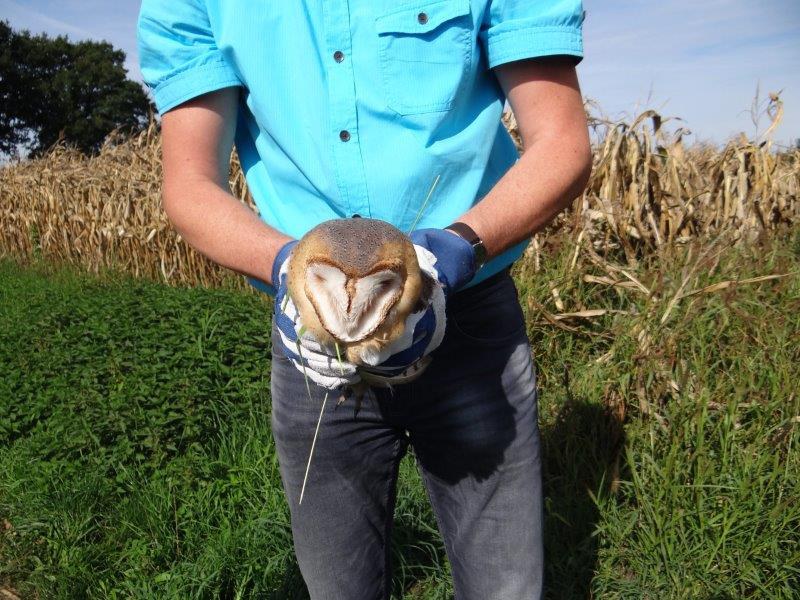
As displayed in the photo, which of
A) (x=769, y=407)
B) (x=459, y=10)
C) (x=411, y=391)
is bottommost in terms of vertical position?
(x=769, y=407)

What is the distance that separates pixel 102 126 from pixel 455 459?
49903mm

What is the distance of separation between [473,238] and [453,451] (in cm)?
59

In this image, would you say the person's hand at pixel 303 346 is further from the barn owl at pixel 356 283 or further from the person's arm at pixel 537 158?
the person's arm at pixel 537 158

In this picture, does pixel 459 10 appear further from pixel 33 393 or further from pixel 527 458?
pixel 33 393

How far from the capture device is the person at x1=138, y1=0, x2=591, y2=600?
1543 millimetres

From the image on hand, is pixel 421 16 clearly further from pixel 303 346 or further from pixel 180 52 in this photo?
pixel 303 346

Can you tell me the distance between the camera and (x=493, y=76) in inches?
65.7

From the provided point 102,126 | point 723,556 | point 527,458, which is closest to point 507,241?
point 527,458

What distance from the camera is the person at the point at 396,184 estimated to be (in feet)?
5.06

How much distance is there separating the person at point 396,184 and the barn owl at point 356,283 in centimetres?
18

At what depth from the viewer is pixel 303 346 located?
134cm

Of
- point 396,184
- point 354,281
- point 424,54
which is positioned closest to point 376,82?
point 424,54

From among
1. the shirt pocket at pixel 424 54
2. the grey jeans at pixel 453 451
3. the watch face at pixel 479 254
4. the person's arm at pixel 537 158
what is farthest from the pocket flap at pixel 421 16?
the grey jeans at pixel 453 451

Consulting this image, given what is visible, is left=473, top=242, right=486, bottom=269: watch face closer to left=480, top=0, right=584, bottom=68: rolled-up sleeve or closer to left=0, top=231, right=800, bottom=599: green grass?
left=480, top=0, right=584, bottom=68: rolled-up sleeve
